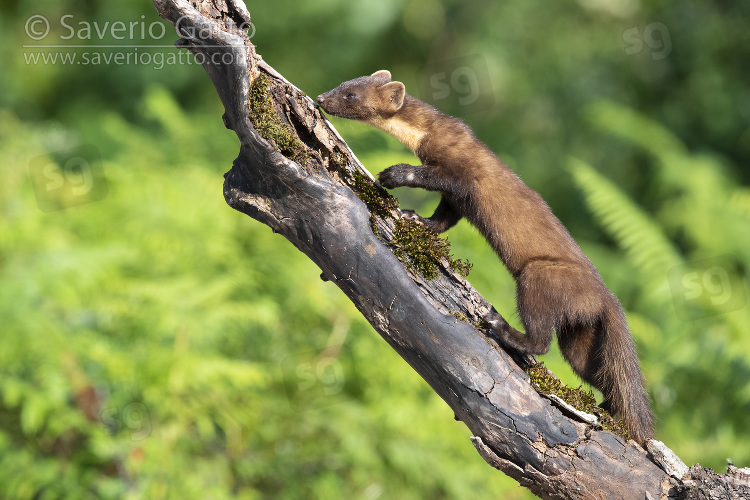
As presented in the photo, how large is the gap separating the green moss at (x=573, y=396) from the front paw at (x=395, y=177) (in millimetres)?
1085

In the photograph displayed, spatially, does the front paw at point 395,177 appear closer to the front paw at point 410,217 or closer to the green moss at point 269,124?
the front paw at point 410,217

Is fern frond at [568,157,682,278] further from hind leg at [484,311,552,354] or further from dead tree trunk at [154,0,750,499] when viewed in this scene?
dead tree trunk at [154,0,750,499]

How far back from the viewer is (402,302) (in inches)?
122

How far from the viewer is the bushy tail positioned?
11.5 ft

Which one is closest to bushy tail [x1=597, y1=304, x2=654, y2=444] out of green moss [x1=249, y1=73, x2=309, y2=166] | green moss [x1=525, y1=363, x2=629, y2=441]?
green moss [x1=525, y1=363, x2=629, y2=441]

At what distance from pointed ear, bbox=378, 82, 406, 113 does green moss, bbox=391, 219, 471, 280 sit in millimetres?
1084

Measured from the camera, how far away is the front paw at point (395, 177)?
3.63 meters

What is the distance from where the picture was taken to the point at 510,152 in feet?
40.2

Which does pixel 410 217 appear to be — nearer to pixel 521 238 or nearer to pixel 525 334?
pixel 521 238

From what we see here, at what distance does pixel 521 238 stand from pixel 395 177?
73 cm

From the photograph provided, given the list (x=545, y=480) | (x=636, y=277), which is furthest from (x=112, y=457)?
(x=636, y=277)

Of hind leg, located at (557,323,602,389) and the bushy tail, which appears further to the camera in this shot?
hind leg, located at (557,323,602,389)

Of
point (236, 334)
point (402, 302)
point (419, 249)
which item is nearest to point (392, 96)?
point (419, 249)

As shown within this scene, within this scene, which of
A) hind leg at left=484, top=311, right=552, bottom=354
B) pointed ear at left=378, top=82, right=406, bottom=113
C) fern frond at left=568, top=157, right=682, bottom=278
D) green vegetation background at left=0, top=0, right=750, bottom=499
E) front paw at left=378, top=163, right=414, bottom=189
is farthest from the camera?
fern frond at left=568, top=157, right=682, bottom=278
